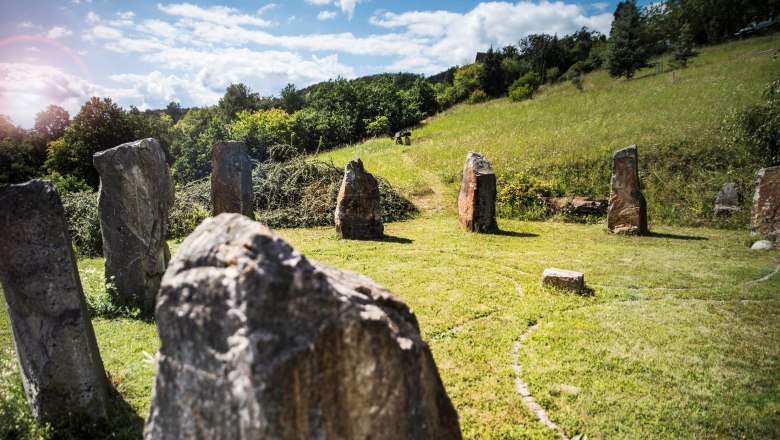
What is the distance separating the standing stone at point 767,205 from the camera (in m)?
11.6

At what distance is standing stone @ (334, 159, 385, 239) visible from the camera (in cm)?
1332

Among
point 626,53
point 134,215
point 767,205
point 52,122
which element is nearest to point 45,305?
point 134,215

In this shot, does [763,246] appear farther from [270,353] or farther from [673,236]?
[270,353]

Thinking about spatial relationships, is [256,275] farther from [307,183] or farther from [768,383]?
[307,183]

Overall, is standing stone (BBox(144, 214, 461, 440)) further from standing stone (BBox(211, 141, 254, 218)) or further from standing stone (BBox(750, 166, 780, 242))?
standing stone (BBox(750, 166, 780, 242))

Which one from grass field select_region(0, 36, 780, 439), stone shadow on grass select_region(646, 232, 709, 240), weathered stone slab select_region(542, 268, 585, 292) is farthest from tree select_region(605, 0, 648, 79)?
weathered stone slab select_region(542, 268, 585, 292)

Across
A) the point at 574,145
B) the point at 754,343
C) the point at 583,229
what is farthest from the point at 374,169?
the point at 754,343

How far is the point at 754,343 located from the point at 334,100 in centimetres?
3925

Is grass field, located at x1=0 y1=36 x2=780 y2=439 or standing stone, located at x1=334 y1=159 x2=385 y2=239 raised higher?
standing stone, located at x1=334 y1=159 x2=385 y2=239

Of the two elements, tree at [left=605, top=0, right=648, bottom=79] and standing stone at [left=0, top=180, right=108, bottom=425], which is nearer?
standing stone at [left=0, top=180, right=108, bottom=425]

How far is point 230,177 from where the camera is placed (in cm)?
1165

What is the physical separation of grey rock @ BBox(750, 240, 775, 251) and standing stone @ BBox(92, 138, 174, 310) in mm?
14196

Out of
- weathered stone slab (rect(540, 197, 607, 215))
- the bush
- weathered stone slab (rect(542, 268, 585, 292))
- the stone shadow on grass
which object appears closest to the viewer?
weathered stone slab (rect(542, 268, 585, 292))

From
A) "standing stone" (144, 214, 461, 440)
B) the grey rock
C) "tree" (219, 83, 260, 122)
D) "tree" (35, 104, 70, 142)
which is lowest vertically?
the grey rock
